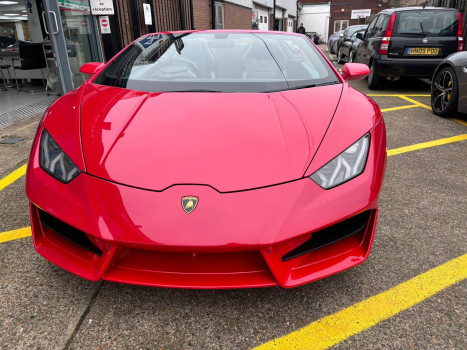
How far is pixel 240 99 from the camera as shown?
1873 mm

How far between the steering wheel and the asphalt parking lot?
134 cm

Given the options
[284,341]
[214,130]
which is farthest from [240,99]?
[284,341]

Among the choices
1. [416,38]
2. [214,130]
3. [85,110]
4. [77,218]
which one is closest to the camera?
[77,218]

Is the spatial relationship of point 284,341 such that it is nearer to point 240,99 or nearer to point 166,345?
point 166,345

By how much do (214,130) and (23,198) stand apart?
69.7 inches

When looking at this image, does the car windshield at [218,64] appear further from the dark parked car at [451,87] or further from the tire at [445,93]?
the tire at [445,93]

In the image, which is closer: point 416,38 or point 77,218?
point 77,218

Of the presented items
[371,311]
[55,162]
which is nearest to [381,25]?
[371,311]

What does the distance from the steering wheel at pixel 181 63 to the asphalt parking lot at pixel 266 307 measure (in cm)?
134

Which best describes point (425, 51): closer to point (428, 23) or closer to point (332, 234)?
point (428, 23)

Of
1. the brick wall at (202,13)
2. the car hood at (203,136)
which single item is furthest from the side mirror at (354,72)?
the brick wall at (202,13)

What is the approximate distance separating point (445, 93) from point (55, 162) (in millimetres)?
4893

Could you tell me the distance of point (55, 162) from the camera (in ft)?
5.10

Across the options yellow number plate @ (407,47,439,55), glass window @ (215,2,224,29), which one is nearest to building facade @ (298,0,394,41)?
glass window @ (215,2,224,29)
